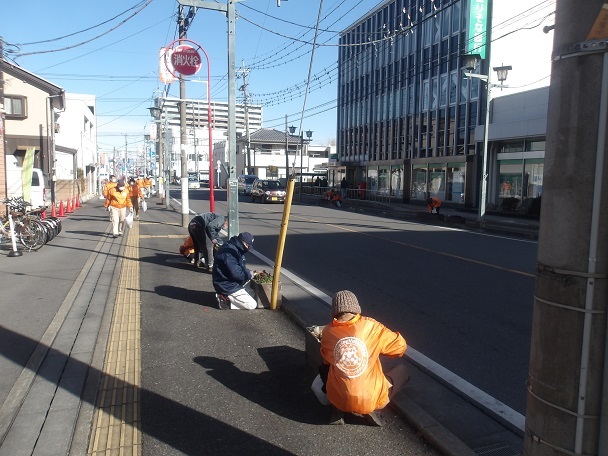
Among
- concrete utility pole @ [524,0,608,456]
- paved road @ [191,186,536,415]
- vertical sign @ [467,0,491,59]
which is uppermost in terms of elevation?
vertical sign @ [467,0,491,59]

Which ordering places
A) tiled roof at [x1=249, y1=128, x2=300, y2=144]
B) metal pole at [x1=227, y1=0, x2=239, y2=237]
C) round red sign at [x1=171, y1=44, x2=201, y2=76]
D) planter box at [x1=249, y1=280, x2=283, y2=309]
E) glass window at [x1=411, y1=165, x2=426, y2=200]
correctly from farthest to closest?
tiled roof at [x1=249, y1=128, x2=300, y2=144], glass window at [x1=411, y1=165, x2=426, y2=200], round red sign at [x1=171, y1=44, x2=201, y2=76], metal pole at [x1=227, y1=0, x2=239, y2=237], planter box at [x1=249, y1=280, x2=283, y2=309]

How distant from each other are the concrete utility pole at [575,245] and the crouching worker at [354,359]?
5.72 ft

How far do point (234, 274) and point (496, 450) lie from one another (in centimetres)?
427

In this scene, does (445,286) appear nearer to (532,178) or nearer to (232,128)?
(232,128)

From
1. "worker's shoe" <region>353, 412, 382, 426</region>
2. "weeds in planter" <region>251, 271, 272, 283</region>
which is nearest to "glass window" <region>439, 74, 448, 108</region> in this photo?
"weeds in planter" <region>251, 271, 272, 283</region>

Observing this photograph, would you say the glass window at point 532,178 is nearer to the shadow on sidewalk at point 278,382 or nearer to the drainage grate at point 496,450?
the shadow on sidewalk at point 278,382

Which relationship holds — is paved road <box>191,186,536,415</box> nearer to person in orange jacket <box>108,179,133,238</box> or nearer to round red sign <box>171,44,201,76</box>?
person in orange jacket <box>108,179,133,238</box>

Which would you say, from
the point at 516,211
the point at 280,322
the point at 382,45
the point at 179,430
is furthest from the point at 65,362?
the point at 382,45

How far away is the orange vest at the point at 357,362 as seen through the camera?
12.1ft

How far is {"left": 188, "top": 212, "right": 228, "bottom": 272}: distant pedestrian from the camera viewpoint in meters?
9.41

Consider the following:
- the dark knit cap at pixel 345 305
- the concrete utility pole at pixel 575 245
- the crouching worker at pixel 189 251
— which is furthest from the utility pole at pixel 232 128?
the concrete utility pole at pixel 575 245

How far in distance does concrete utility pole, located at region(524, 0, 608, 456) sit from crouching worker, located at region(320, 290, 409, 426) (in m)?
1.74

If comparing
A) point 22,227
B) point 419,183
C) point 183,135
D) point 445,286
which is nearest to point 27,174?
point 22,227

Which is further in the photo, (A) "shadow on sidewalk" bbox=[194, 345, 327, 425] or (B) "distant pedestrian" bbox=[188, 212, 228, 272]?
(B) "distant pedestrian" bbox=[188, 212, 228, 272]
